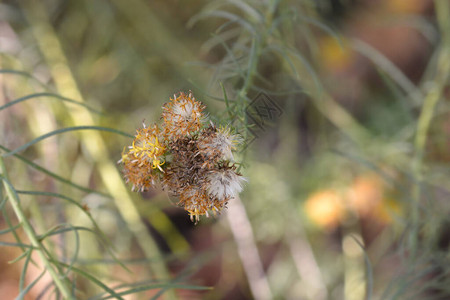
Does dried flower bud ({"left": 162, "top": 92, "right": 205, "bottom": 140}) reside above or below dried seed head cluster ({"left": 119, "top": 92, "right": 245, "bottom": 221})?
above

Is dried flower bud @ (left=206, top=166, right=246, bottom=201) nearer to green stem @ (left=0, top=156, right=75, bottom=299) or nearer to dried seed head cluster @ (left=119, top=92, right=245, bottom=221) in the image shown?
dried seed head cluster @ (left=119, top=92, right=245, bottom=221)

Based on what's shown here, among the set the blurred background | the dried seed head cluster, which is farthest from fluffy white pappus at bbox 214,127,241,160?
the blurred background

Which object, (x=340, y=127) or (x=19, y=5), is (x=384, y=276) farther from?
(x=19, y=5)

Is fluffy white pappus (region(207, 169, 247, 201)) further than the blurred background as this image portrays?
No

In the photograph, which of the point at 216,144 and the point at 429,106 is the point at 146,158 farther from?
the point at 429,106

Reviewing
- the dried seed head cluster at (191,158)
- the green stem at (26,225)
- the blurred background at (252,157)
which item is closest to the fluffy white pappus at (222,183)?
the dried seed head cluster at (191,158)

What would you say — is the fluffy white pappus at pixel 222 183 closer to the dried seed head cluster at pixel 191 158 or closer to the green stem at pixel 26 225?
the dried seed head cluster at pixel 191 158
